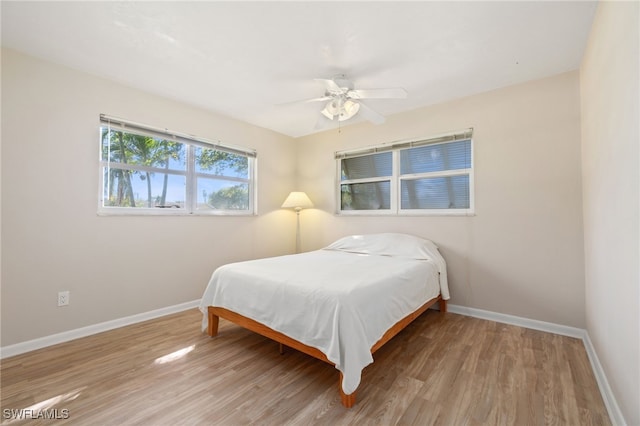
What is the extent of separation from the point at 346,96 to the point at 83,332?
126 inches

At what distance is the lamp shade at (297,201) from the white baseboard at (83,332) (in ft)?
5.98

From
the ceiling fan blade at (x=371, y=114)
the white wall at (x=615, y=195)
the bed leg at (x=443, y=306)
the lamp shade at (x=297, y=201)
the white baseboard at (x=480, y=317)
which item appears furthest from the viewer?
the lamp shade at (x=297, y=201)

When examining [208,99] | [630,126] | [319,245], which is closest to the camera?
[630,126]

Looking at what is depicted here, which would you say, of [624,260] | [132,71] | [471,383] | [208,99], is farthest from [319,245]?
[624,260]

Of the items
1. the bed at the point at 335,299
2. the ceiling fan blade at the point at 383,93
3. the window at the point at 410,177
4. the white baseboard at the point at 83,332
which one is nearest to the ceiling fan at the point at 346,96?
→ the ceiling fan blade at the point at 383,93

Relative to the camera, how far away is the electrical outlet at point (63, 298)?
235 cm

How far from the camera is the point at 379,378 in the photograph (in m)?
1.80

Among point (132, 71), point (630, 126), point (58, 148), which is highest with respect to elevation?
point (132, 71)

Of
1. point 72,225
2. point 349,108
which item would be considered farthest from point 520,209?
point 72,225

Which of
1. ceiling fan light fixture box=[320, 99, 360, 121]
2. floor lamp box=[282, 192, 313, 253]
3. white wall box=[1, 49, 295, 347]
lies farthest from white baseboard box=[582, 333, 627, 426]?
white wall box=[1, 49, 295, 347]

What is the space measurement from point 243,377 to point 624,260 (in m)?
2.21

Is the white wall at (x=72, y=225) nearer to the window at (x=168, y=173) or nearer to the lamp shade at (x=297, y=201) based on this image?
the window at (x=168, y=173)

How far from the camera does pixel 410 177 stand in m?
3.48

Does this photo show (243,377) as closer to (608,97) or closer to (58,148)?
(58,148)
